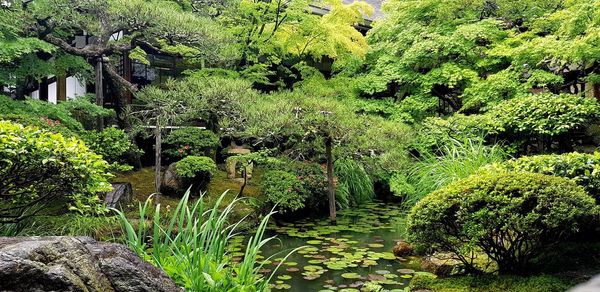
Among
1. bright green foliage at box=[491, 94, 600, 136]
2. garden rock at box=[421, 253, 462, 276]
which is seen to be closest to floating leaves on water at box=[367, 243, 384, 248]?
garden rock at box=[421, 253, 462, 276]

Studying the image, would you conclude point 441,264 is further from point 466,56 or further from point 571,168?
point 466,56

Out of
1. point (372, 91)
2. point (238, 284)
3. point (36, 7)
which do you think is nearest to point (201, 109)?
point (36, 7)

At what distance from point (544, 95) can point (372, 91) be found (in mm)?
3973

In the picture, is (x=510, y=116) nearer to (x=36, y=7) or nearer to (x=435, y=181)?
(x=435, y=181)

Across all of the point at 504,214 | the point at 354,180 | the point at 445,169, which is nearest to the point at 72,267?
the point at 504,214

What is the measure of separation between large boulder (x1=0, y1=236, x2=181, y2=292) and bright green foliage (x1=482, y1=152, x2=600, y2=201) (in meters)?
4.37

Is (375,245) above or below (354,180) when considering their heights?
below

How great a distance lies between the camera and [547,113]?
8.27 meters

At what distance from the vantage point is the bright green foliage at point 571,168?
4.75 metres

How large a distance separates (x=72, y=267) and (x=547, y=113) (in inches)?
336

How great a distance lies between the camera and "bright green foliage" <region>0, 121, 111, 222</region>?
3787mm

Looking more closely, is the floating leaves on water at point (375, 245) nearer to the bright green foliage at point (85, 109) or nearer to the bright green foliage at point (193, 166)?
the bright green foliage at point (193, 166)

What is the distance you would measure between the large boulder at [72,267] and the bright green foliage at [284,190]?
16.3 ft

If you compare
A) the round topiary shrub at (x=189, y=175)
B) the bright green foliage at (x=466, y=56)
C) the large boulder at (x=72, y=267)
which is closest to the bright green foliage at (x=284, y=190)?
the round topiary shrub at (x=189, y=175)
